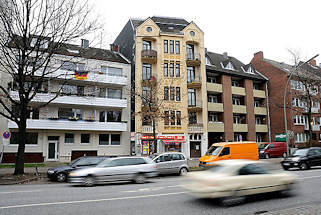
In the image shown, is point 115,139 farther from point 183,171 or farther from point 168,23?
point 168,23

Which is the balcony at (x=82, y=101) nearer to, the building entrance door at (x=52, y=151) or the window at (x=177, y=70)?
the building entrance door at (x=52, y=151)

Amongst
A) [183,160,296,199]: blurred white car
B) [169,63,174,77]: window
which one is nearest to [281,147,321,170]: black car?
[183,160,296,199]: blurred white car

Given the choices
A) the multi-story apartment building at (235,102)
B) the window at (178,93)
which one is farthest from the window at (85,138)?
the multi-story apartment building at (235,102)

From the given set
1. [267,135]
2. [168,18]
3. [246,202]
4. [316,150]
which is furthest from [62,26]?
[267,135]

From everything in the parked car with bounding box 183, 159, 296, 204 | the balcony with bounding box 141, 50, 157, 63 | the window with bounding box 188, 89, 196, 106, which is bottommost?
the parked car with bounding box 183, 159, 296, 204

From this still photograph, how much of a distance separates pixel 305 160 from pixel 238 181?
13.1 m

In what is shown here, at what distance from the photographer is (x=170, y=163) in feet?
51.8

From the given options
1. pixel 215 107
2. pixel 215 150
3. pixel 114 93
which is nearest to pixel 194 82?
pixel 215 107

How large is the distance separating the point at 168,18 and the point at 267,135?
2366 centimetres

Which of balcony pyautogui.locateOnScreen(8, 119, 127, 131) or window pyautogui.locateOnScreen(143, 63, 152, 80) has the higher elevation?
window pyautogui.locateOnScreen(143, 63, 152, 80)

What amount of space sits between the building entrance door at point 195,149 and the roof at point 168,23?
14.8 m

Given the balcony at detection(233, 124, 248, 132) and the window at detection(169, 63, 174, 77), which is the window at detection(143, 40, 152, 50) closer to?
the window at detection(169, 63, 174, 77)

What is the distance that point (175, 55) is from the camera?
3250 cm

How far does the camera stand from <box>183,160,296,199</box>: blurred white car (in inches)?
269
